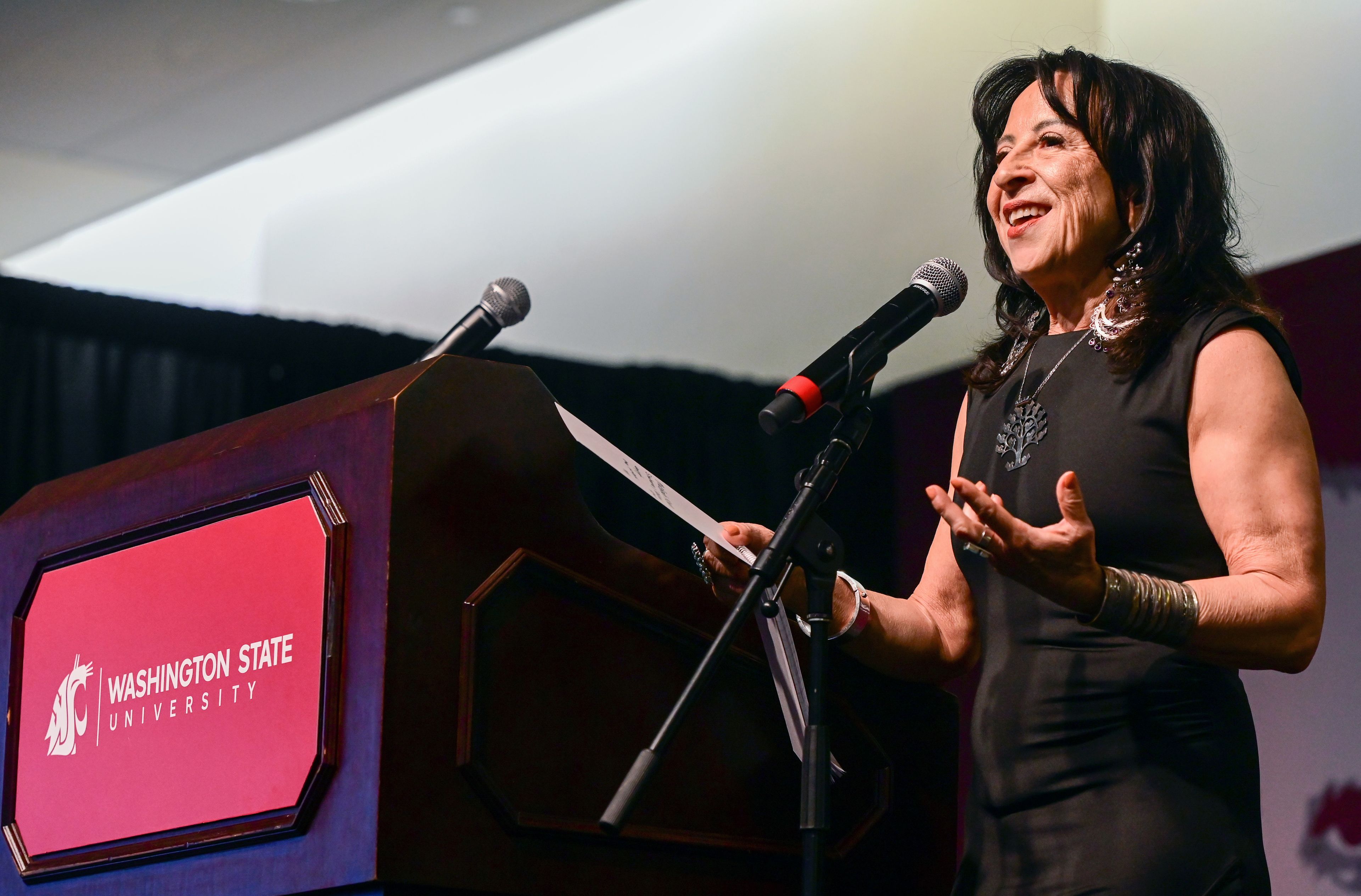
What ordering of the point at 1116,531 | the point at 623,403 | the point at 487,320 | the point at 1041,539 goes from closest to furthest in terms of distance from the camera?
the point at 1041,539 < the point at 1116,531 < the point at 487,320 < the point at 623,403

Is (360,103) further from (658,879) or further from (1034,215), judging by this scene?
(658,879)

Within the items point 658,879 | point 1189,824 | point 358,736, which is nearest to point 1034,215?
point 1189,824

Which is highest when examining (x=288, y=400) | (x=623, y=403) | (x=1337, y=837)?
(x=623, y=403)

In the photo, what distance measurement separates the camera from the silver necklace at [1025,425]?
67.0 inches

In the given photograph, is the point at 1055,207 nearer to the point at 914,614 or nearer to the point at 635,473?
the point at 914,614

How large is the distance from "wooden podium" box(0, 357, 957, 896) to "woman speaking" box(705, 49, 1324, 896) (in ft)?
0.50

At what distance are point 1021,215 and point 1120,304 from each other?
0.59ft

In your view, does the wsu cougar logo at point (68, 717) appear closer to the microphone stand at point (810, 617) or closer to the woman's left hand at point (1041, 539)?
the microphone stand at point (810, 617)

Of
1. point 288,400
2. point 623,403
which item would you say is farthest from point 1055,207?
point 623,403

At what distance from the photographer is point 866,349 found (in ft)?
5.04

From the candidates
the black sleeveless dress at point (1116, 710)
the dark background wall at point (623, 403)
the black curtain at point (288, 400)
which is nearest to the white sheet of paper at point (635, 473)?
the black sleeveless dress at point (1116, 710)

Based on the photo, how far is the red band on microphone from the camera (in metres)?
1.46

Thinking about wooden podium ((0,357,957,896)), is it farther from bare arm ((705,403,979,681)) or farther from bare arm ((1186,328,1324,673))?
bare arm ((1186,328,1324,673))

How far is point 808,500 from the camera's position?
1459mm
